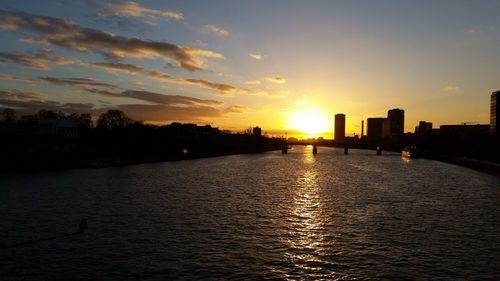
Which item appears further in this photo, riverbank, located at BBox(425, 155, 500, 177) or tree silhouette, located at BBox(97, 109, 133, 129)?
tree silhouette, located at BBox(97, 109, 133, 129)

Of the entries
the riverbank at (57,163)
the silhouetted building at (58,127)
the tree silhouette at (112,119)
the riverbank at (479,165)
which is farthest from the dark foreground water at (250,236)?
the tree silhouette at (112,119)

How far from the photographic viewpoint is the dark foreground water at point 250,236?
2280 cm

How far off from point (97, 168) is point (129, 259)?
294 feet

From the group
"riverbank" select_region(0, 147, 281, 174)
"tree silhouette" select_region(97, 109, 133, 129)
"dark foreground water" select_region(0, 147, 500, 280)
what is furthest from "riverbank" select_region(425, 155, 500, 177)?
"tree silhouette" select_region(97, 109, 133, 129)

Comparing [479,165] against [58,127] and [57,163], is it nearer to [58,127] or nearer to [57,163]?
[57,163]

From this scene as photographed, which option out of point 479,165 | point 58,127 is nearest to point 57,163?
point 58,127

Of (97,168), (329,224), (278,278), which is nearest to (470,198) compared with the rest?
(329,224)

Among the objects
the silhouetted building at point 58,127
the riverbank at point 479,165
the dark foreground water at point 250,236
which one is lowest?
the dark foreground water at point 250,236

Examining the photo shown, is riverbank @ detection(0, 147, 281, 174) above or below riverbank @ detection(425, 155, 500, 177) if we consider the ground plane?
below

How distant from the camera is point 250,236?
30.4 meters

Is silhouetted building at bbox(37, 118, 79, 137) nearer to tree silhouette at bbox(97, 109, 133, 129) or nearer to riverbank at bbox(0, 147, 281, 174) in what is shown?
tree silhouette at bbox(97, 109, 133, 129)

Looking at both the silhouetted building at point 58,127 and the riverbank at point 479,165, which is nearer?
the riverbank at point 479,165

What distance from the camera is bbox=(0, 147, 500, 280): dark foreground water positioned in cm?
2280

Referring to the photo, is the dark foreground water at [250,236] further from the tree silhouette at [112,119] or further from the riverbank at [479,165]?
the tree silhouette at [112,119]
